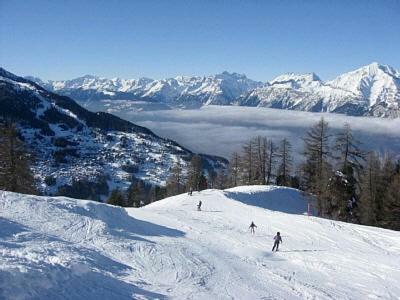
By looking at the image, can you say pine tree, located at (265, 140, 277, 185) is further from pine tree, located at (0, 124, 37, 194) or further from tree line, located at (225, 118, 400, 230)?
pine tree, located at (0, 124, 37, 194)

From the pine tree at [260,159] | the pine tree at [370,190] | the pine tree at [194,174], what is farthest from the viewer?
the pine tree at [194,174]

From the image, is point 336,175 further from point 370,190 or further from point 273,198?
point 273,198

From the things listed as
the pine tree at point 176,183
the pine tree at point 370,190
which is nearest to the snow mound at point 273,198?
the pine tree at point 370,190

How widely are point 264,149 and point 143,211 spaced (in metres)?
38.2

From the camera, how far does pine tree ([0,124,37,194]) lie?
47812 mm

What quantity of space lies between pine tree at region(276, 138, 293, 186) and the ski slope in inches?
1311

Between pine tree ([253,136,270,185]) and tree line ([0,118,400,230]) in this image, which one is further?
pine tree ([253,136,270,185])

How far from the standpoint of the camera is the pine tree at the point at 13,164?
47.8m

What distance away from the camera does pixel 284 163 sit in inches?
3083

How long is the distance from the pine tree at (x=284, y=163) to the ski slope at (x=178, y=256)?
109 feet

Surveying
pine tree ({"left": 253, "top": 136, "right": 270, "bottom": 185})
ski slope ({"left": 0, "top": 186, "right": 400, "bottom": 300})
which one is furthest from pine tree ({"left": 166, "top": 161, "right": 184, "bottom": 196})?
ski slope ({"left": 0, "top": 186, "right": 400, "bottom": 300})

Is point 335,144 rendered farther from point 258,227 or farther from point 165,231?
point 165,231

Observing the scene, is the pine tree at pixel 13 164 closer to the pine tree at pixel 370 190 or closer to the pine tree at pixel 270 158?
the pine tree at pixel 370 190

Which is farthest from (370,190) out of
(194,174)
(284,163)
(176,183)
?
(176,183)
